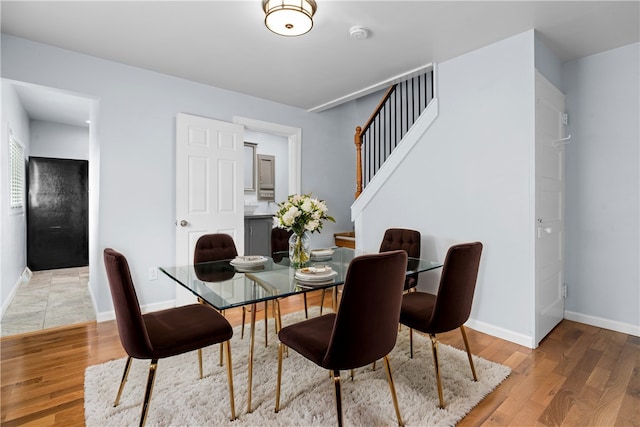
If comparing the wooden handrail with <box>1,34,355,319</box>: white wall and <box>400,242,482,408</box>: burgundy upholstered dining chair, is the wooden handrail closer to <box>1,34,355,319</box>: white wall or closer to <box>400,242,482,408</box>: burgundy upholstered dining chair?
<box>1,34,355,319</box>: white wall

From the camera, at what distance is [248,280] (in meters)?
1.95

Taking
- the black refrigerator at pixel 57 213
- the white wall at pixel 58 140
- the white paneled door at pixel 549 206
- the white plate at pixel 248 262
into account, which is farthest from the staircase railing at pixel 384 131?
the white wall at pixel 58 140

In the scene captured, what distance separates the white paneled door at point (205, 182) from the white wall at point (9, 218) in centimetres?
145

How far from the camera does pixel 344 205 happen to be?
16.9 ft

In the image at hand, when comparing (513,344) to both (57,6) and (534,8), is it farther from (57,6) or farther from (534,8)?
(57,6)

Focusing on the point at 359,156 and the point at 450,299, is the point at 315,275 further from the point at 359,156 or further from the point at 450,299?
the point at 359,156

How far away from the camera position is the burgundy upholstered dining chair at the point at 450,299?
1.78m

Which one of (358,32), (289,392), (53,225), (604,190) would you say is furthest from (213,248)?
(53,225)

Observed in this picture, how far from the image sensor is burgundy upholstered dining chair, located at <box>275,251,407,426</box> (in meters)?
1.38

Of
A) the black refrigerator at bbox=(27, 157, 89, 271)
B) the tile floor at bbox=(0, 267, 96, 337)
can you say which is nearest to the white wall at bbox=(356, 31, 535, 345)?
the tile floor at bbox=(0, 267, 96, 337)

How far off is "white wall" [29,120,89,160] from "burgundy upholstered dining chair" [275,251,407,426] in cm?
627

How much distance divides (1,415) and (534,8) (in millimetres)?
3927

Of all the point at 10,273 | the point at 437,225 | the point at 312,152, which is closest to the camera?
the point at 437,225

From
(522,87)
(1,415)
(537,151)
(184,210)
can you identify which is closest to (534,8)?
(522,87)
